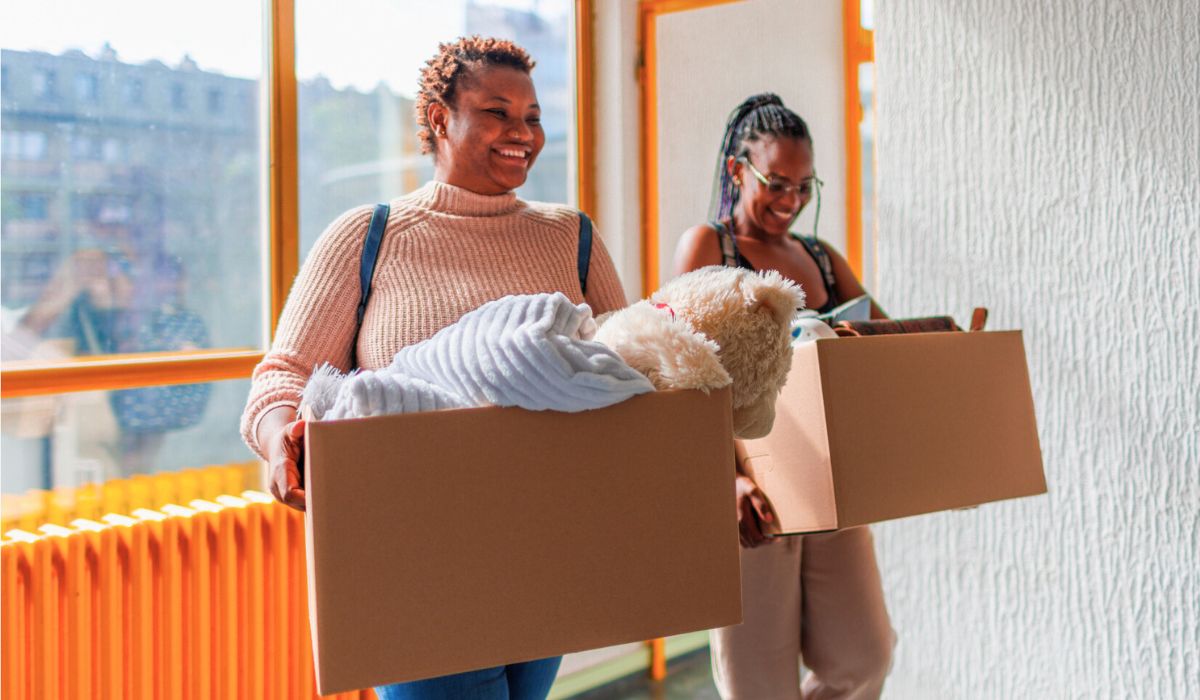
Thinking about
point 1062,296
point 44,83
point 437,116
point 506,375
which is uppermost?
point 44,83

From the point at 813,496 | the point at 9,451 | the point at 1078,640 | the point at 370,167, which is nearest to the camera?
the point at 813,496

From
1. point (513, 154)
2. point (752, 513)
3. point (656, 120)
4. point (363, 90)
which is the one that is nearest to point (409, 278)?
point (513, 154)

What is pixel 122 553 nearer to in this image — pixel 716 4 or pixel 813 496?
pixel 813 496

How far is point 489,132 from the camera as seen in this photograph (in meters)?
1.36

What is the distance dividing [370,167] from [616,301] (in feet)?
3.66

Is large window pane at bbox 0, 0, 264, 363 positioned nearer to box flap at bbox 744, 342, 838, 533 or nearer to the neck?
the neck

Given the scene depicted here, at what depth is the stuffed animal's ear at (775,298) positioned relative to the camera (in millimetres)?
1119

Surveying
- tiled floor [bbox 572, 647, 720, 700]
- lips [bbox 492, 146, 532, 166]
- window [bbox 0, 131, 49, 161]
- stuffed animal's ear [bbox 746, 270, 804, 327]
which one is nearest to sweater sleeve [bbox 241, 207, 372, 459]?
lips [bbox 492, 146, 532, 166]

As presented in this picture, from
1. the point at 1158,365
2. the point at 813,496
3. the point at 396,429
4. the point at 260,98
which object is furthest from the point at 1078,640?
the point at 260,98

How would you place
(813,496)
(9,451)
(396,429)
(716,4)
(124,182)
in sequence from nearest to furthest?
(396,429), (813,496), (9,451), (124,182), (716,4)

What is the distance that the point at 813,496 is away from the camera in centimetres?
136

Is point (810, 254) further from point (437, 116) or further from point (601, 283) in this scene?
point (437, 116)

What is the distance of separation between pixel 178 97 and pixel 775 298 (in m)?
1.40

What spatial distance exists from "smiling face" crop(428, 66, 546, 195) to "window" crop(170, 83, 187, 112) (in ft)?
2.85
